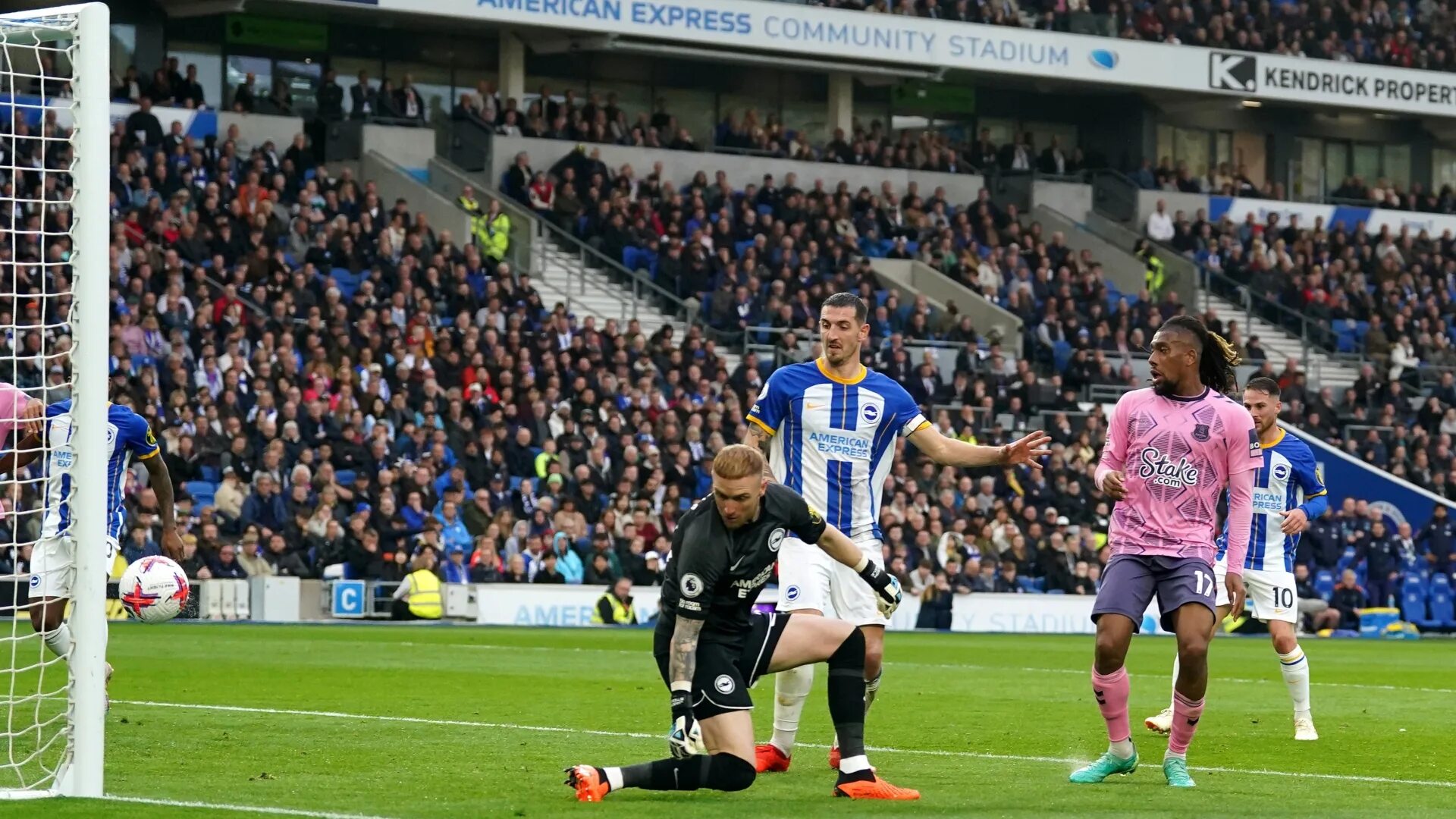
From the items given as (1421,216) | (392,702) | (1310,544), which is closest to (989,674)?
(392,702)

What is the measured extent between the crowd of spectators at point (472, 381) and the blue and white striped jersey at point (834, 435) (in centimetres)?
1425

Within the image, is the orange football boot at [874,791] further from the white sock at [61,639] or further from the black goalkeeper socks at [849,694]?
the white sock at [61,639]

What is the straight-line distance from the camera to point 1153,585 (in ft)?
32.4

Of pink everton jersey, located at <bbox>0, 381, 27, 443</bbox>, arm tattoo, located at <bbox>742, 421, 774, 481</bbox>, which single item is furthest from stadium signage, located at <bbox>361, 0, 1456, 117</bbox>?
arm tattoo, located at <bbox>742, 421, 774, 481</bbox>

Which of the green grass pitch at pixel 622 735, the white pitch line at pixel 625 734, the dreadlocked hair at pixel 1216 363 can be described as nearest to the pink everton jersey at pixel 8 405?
the green grass pitch at pixel 622 735

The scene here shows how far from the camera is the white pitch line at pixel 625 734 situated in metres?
10.5

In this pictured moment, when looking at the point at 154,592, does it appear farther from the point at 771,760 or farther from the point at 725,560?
the point at 725,560

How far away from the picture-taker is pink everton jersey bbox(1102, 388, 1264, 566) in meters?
9.84

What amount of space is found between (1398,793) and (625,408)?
22.7 metres

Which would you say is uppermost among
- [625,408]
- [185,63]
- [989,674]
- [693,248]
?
[185,63]

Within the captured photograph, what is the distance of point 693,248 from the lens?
1457 inches

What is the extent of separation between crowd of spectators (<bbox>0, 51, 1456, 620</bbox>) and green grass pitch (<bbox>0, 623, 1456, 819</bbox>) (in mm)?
4379

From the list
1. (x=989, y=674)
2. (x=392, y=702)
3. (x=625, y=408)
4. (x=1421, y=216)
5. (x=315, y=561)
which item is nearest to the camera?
(x=392, y=702)

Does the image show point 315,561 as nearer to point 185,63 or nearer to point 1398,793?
point 185,63
